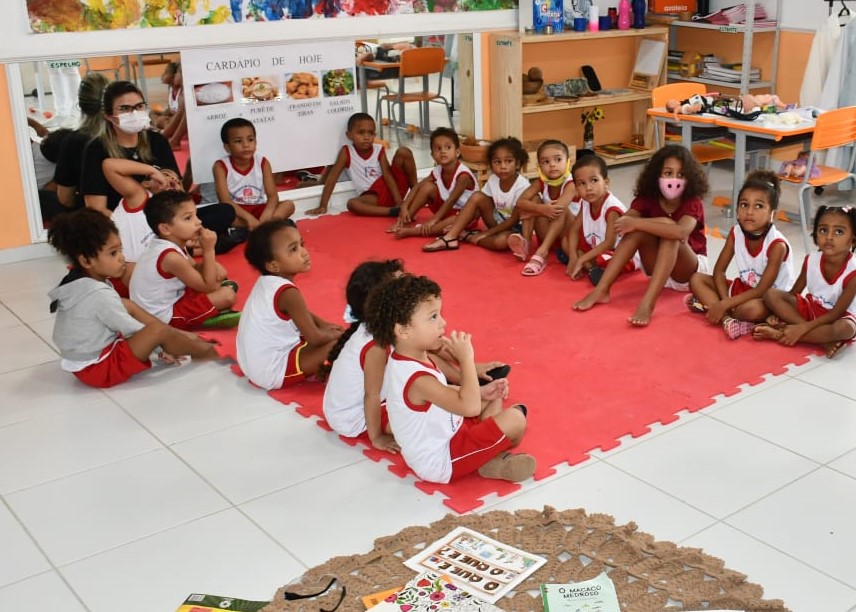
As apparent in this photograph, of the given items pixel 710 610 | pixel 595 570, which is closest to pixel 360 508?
pixel 595 570

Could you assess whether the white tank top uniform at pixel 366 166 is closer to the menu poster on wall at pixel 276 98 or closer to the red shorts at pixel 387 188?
the red shorts at pixel 387 188


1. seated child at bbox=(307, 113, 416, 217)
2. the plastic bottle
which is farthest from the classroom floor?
the plastic bottle

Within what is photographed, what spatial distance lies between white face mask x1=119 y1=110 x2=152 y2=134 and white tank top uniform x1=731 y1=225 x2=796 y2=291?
3.24 meters

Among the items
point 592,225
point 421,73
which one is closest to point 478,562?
point 592,225

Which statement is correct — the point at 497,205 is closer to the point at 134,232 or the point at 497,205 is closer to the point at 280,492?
the point at 134,232

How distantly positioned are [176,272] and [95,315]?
530 millimetres

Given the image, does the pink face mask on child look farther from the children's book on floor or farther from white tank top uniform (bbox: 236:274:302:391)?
the children's book on floor

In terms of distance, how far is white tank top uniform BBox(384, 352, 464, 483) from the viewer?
294cm

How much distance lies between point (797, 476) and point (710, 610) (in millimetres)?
833

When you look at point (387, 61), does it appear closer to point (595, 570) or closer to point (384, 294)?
point (384, 294)

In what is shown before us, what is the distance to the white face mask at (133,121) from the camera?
512 centimetres

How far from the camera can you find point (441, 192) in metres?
5.96

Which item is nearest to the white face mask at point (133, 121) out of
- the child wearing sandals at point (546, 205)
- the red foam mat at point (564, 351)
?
the red foam mat at point (564, 351)

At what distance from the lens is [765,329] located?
4070mm
